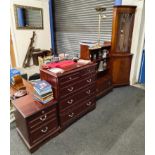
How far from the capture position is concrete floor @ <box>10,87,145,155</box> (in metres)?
1.81

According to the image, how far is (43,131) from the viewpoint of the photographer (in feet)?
6.11

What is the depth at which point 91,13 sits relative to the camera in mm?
3814

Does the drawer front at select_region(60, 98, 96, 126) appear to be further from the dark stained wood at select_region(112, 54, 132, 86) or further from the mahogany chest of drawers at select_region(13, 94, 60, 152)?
the dark stained wood at select_region(112, 54, 132, 86)

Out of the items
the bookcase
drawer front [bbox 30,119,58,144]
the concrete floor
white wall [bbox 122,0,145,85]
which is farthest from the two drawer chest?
white wall [bbox 122,0,145,85]

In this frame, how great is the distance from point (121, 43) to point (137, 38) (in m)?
0.37

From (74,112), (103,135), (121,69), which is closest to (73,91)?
(74,112)

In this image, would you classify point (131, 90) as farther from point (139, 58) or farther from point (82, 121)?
point (82, 121)

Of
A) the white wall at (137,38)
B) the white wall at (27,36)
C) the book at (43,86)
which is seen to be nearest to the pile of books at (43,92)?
the book at (43,86)

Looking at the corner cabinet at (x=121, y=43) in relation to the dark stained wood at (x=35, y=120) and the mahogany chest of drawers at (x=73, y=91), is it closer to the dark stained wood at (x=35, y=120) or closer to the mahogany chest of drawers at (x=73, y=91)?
the mahogany chest of drawers at (x=73, y=91)

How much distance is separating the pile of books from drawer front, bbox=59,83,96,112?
0.21 meters

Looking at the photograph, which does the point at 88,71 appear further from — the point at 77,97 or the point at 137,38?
the point at 137,38

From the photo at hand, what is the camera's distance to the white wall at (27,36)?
422 cm

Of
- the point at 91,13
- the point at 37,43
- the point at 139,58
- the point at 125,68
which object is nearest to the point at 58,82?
the point at 125,68
